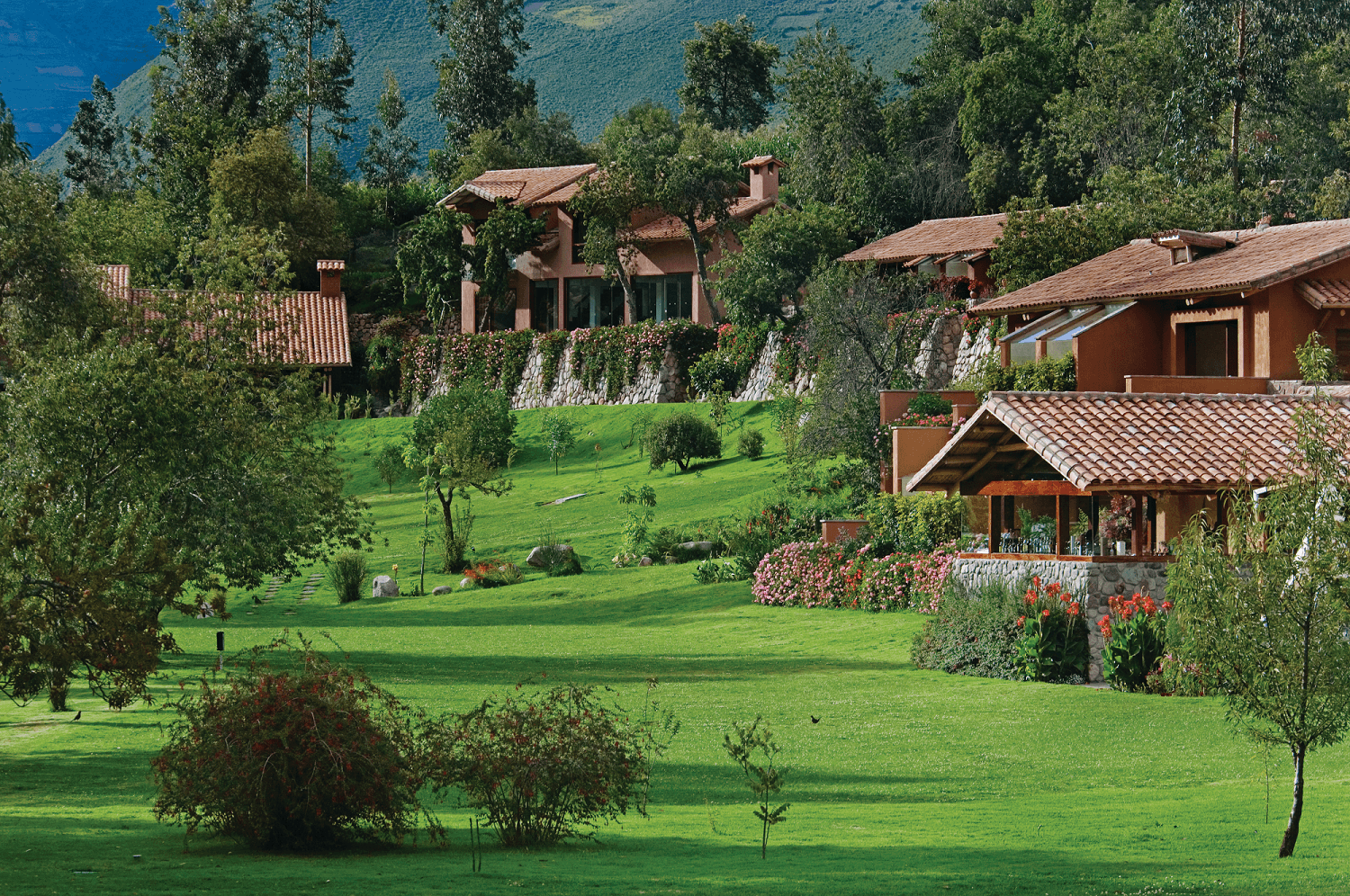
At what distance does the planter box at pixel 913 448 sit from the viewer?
3541 centimetres

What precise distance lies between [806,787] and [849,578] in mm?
18081

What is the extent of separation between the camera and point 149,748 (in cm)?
1823

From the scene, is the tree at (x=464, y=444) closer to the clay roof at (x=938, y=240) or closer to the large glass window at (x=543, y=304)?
the large glass window at (x=543, y=304)

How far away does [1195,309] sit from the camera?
131ft

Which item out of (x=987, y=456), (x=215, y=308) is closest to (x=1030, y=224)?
(x=987, y=456)

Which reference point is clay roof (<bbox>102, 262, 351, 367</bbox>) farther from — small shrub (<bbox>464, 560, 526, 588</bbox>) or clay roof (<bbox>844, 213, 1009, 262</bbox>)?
small shrub (<bbox>464, 560, 526, 588</bbox>)

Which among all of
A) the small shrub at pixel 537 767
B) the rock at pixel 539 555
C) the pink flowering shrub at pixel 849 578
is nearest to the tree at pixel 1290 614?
the small shrub at pixel 537 767

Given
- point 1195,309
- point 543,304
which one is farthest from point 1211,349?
point 543,304

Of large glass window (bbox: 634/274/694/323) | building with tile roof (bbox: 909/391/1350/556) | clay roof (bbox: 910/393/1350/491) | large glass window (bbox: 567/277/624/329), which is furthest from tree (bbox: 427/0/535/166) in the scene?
clay roof (bbox: 910/393/1350/491)

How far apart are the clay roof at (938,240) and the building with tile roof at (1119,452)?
80.7 ft

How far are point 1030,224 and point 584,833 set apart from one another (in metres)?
39.4

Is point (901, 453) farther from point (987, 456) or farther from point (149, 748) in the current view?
point (149, 748)

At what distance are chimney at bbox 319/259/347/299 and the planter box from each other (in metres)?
36.6

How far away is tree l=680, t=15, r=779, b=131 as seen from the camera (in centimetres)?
Answer: 9325
